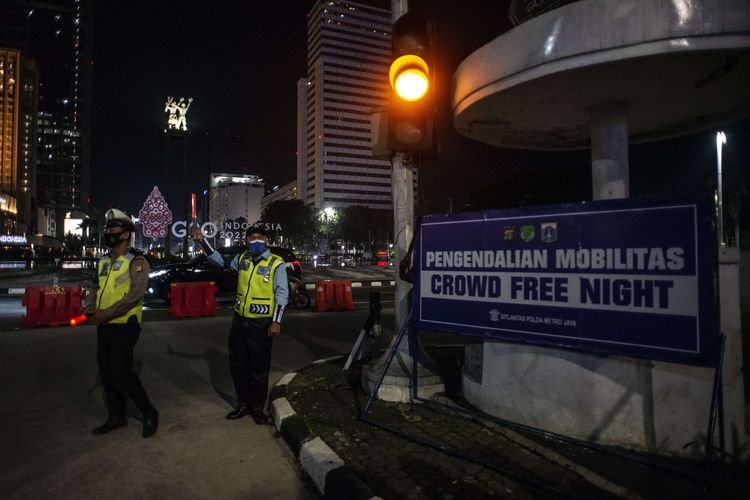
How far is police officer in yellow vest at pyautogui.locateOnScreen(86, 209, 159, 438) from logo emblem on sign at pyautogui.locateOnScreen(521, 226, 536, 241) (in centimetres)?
325

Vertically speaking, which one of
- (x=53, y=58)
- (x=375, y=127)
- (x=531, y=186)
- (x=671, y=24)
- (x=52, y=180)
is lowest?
(x=375, y=127)

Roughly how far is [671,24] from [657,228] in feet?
5.94

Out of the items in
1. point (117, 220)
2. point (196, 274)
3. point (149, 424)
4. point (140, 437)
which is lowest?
point (140, 437)

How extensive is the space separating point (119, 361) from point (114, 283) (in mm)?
660

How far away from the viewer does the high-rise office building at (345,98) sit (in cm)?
15438

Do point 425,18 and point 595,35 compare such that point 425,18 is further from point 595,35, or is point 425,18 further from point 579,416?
point 579,416

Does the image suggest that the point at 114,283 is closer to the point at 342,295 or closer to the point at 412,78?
the point at 412,78

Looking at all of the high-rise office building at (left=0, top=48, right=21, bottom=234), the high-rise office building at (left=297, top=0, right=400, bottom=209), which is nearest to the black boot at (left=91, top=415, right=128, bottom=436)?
the high-rise office building at (left=0, top=48, right=21, bottom=234)

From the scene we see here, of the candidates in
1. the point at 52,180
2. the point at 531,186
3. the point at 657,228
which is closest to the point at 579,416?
the point at 657,228

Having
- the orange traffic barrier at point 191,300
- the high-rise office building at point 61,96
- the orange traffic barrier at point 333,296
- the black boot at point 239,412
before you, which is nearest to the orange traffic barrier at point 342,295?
the orange traffic barrier at point 333,296

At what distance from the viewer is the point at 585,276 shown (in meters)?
3.51

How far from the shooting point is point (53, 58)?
489 feet

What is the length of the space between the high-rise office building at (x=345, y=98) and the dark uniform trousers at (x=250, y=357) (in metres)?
148

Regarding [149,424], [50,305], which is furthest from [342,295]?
[149,424]
